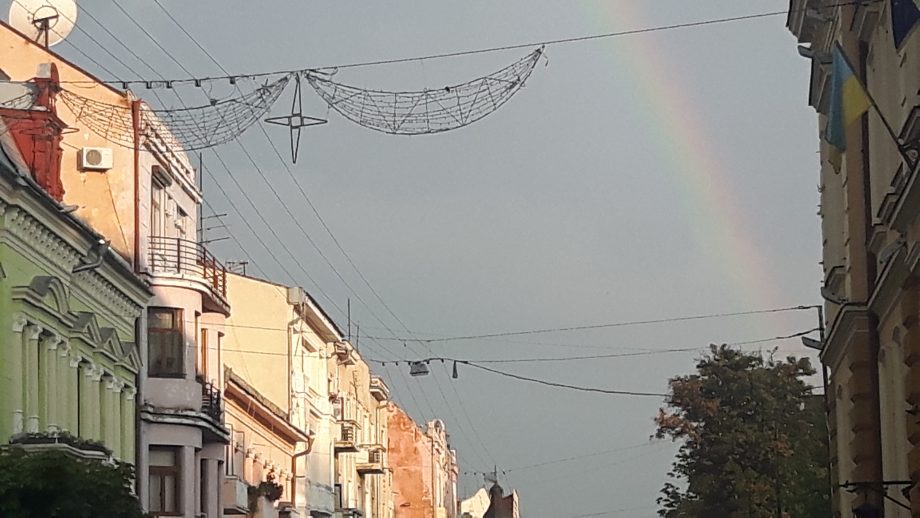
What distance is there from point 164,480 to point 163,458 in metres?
0.55

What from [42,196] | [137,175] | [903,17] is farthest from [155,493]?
[903,17]

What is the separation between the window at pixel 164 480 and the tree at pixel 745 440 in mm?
17904

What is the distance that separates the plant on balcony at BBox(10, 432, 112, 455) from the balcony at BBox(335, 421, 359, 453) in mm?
37927

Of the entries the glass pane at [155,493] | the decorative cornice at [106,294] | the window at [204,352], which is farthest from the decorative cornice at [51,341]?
the window at [204,352]

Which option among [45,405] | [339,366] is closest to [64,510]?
[45,405]

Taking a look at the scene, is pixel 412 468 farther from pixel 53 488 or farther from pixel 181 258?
pixel 53 488

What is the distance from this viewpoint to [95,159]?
132ft

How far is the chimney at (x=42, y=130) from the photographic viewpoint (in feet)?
115

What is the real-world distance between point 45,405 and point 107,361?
5243 mm

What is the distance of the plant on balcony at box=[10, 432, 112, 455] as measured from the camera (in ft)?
97.8

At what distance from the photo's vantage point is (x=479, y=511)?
144000 millimetres

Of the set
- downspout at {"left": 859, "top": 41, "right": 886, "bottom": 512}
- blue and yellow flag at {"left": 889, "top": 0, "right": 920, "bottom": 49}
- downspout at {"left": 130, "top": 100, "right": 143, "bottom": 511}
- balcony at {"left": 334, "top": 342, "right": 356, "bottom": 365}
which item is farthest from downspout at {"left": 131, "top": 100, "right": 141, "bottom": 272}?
balcony at {"left": 334, "top": 342, "right": 356, "bottom": 365}

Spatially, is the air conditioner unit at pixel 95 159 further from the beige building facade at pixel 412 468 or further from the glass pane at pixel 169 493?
the beige building facade at pixel 412 468

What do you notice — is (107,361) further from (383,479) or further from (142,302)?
(383,479)
